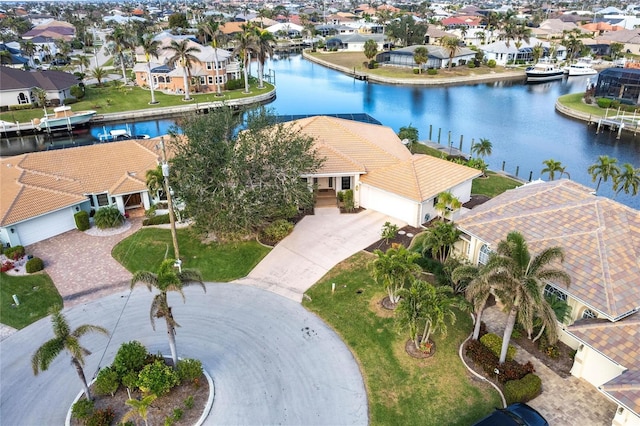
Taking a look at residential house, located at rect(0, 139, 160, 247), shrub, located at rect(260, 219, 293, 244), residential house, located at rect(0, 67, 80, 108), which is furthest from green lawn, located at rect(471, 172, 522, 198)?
residential house, located at rect(0, 67, 80, 108)

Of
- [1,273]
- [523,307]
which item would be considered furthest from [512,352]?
[1,273]

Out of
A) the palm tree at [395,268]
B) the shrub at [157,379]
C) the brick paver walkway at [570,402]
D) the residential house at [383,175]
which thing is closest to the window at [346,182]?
the residential house at [383,175]

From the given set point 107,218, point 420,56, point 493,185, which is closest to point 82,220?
point 107,218

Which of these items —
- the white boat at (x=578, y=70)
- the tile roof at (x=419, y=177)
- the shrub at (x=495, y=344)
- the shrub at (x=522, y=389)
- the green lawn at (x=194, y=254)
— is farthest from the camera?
the white boat at (x=578, y=70)

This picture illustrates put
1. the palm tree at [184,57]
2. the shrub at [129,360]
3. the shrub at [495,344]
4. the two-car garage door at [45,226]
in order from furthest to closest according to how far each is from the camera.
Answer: the palm tree at [184,57] < the two-car garage door at [45,226] < the shrub at [495,344] < the shrub at [129,360]

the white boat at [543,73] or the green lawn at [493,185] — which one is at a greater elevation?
the white boat at [543,73]

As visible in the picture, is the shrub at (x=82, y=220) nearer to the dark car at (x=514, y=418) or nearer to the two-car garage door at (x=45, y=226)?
the two-car garage door at (x=45, y=226)
